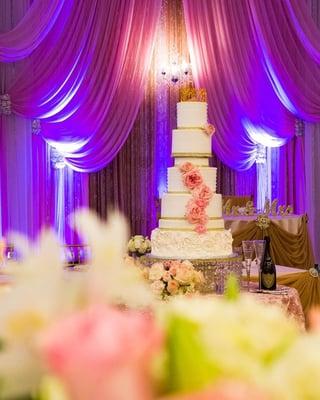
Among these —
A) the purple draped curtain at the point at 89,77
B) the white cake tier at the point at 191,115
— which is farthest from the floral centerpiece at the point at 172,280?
the purple draped curtain at the point at 89,77

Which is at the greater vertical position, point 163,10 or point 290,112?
point 163,10

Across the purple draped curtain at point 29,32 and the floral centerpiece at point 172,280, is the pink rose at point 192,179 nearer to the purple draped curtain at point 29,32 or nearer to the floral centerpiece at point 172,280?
the floral centerpiece at point 172,280

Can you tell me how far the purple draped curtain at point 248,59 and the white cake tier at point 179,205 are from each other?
18.4 ft

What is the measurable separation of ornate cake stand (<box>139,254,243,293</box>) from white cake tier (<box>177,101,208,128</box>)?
32.0 inches

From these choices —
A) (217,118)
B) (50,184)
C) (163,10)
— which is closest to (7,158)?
(50,184)

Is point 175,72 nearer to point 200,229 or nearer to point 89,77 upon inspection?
point 89,77

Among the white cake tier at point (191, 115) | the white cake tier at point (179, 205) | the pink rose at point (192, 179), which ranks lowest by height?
the white cake tier at point (179, 205)

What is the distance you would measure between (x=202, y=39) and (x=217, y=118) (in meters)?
1.06

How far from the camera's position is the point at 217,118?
32.1 feet

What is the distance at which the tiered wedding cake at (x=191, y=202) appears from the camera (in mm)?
4188

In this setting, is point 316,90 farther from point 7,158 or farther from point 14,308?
point 14,308

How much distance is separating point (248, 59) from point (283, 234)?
2686mm

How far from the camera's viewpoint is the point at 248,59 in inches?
384

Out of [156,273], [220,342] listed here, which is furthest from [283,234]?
[220,342]
